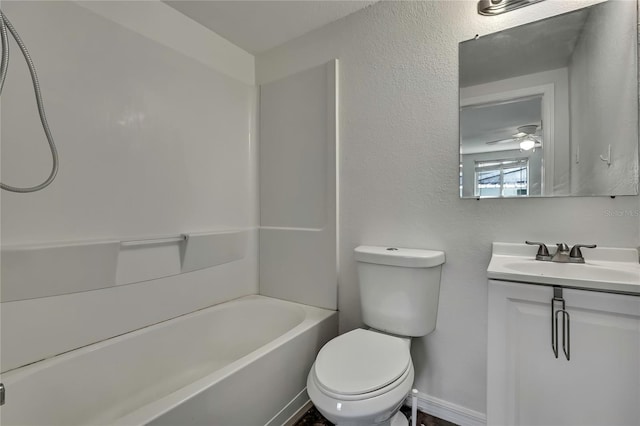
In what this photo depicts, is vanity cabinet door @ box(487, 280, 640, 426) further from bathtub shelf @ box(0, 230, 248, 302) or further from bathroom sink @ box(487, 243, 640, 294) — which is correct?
bathtub shelf @ box(0, 230, 248, 302)

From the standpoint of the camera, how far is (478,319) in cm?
146

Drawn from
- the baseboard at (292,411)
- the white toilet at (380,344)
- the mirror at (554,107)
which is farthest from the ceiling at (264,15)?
the baseboard at (292,411)

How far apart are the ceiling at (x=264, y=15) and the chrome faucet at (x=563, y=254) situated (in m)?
1.60

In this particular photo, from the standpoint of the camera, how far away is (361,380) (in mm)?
1115

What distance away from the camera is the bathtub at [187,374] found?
1.11 meters

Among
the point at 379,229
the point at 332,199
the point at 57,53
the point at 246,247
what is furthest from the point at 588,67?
the point at 57,53

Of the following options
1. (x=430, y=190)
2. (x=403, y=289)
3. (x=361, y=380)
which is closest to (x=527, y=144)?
(x=430, y=190)

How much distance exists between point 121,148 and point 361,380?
1.55 meters

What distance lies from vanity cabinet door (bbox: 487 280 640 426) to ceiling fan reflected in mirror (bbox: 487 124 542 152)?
68 centimetres

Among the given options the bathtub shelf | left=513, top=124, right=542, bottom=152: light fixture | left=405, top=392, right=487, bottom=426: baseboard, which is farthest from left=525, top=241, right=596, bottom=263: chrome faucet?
the bathtub shelf

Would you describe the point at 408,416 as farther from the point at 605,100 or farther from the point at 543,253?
the point at 605,100

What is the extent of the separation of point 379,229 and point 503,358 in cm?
85

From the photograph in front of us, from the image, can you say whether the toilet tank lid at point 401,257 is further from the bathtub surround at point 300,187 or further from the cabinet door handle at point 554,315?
the cabinet door handle at point 554,315

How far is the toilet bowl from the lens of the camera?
105cm
